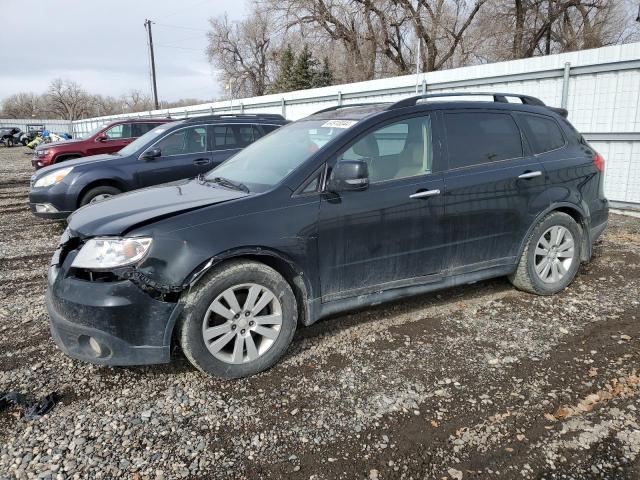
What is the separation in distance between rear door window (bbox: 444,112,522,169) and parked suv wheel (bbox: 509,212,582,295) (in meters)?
0.77

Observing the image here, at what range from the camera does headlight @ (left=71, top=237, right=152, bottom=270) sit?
2.89 meters

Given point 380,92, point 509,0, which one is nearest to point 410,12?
point 509,0

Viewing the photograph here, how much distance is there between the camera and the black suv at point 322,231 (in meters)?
2.94

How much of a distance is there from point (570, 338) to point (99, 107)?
94412 millimetres

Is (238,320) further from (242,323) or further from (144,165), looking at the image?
(144,165)

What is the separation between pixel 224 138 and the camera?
27.1ft

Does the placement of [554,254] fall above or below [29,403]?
above

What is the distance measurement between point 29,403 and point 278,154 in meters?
2.45

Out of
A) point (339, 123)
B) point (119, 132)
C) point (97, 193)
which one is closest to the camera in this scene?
point (339, 123)

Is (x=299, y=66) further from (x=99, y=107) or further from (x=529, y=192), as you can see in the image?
(x=99, y=107)

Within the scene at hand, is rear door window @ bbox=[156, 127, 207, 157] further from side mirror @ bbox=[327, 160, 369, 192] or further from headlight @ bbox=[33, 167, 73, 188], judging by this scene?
side mirror @ bbox=[327, 160, 369, 192]

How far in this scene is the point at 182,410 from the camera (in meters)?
2.91

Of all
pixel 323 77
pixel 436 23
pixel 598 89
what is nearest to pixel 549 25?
pixel 436 23

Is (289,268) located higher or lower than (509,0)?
lower
